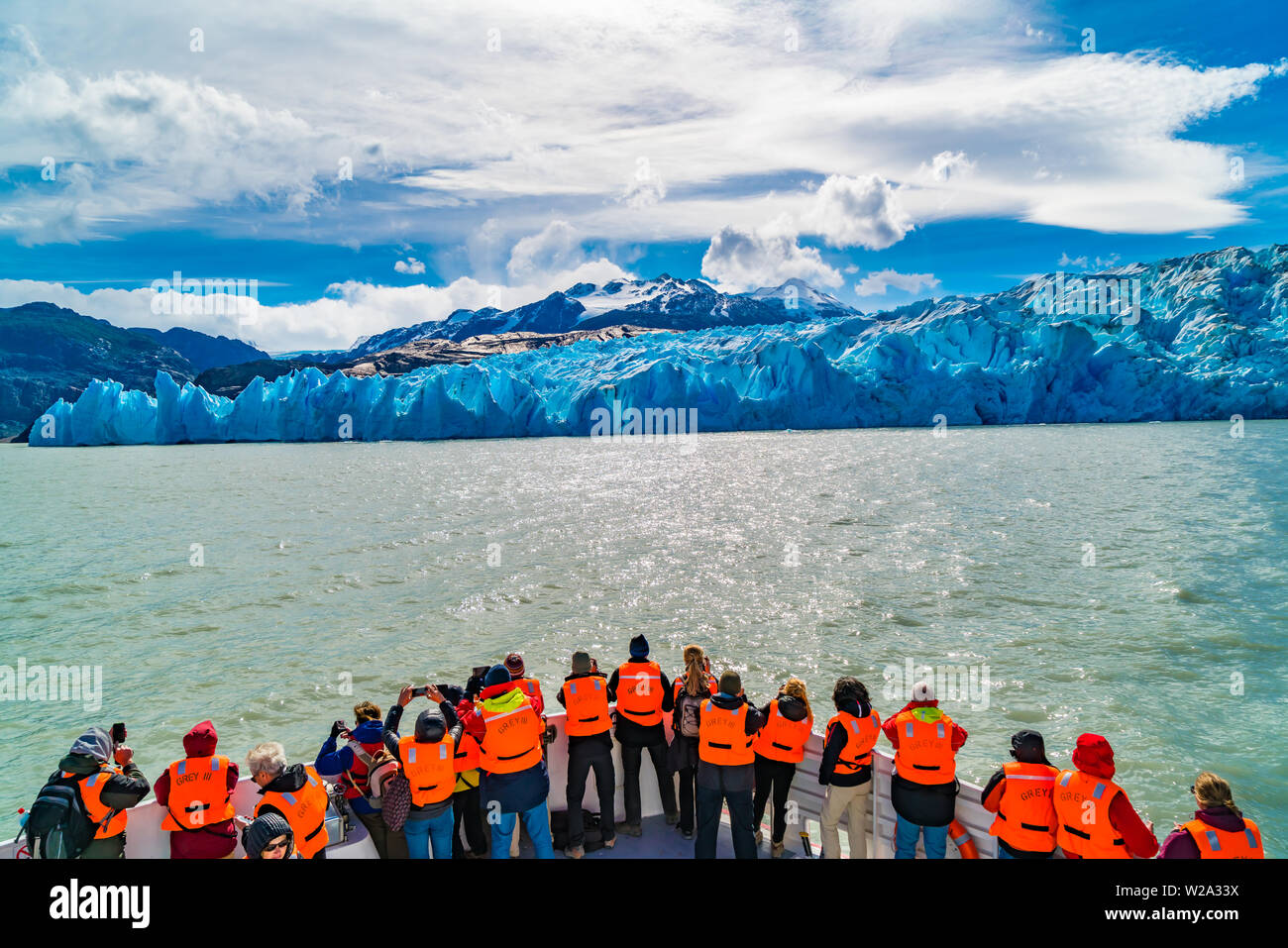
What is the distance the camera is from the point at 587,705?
524 cm

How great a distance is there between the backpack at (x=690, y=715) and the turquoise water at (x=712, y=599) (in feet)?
13.7

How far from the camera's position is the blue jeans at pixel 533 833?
189 inches

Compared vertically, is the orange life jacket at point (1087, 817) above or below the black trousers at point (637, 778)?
above

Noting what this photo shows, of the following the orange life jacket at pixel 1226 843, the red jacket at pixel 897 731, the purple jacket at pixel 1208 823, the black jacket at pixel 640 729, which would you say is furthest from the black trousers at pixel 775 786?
the orange life jacket at pixel 1226 843

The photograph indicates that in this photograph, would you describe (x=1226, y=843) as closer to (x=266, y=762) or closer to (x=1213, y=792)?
(x=1213, y=792)

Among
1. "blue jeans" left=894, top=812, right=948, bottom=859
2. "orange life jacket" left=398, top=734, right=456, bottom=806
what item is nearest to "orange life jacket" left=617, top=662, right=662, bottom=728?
"orange life jacket" left=398, top=734, right=456, bottom=806

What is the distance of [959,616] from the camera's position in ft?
44.5

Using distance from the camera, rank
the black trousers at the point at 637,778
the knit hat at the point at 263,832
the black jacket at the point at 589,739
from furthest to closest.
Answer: the black trousers at the point at 637,778
the black jacket at the point at 589,739
the knit hat at the point at 263,832

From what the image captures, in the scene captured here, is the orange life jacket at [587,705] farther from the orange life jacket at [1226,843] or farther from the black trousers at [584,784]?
the orange life jacket at [1226,843]

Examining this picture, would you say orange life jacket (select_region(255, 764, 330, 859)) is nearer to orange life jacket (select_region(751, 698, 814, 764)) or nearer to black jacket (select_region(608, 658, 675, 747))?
black jacket (select_region(608, 658, 675, 747))

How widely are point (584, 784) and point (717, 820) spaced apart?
100 cm

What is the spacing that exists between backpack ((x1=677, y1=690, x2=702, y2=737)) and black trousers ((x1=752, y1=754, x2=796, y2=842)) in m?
0.50

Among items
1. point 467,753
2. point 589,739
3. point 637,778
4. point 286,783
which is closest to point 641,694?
point 589,739

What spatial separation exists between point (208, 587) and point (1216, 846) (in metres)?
18.3
